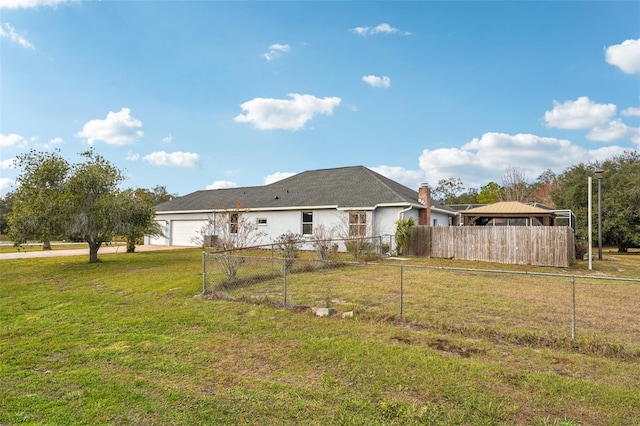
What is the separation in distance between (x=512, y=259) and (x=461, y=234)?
234cm

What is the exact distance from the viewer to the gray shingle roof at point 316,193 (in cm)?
1925

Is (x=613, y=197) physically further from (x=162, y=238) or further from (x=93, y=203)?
(x=162, y=238)

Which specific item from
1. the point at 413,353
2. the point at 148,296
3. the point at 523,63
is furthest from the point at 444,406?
the point at 523,63

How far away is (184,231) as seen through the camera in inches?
1038

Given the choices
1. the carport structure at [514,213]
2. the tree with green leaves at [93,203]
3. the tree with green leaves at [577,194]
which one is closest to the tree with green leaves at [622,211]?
the tree with green leaves at [577,194]

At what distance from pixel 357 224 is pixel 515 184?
36502 millimetres

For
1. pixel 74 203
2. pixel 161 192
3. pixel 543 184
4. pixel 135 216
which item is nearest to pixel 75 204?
pixel 74 203

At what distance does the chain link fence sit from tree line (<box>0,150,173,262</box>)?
18.3ft

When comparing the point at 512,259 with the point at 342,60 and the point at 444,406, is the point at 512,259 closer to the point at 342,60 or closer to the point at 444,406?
the point at 342,60

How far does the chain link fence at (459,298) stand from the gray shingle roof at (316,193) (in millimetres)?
7598

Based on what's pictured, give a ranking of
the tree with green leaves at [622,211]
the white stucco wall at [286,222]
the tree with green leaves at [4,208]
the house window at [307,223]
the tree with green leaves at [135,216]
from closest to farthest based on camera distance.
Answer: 1. the tree with green leaves at [135,216]
2. the white stucco wall at [286,222]
3. the house window at [307,223]
4. the tree with green leaves at [622,211]
5. the tree with green leaves at [4,208]

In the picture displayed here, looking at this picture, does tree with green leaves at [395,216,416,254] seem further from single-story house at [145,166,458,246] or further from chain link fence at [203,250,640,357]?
chain link fence at [203,250,640,357]

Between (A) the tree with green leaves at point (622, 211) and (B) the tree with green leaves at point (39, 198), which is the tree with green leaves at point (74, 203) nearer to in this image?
(B) the tree with green leaves at point (39, 198)

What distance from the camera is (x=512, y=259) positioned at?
14961 mm
